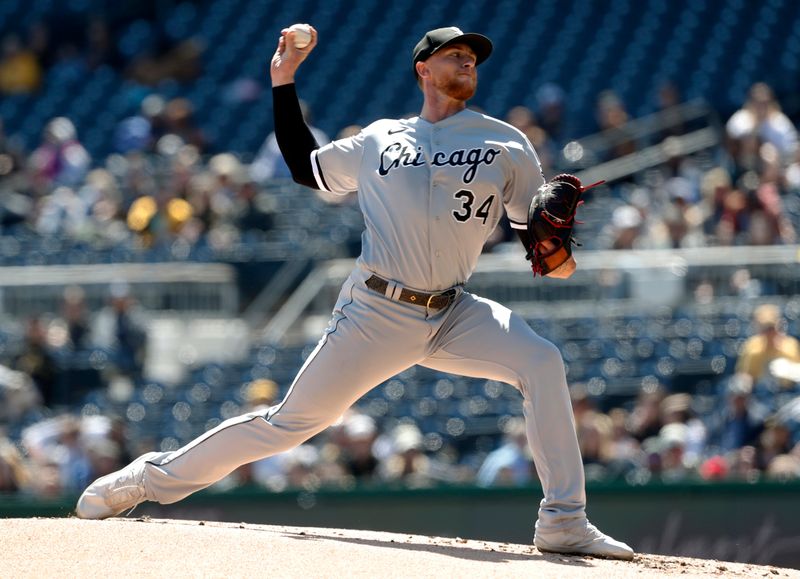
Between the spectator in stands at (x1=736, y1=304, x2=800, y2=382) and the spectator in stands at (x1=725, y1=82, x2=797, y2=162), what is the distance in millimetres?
2425

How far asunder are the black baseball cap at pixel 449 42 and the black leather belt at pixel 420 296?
0.75 m

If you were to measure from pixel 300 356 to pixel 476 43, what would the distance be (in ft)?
17.5

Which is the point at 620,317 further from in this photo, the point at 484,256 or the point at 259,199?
the point at 259,199

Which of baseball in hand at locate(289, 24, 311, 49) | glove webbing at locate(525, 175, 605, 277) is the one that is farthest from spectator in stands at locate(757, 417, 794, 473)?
baseball in hand at locate(289, 24, 311, 49)

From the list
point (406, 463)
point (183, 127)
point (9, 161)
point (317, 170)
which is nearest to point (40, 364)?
point (406, 463)

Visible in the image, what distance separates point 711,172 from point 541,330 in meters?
2.03

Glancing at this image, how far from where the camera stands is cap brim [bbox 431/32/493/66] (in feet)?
15.6

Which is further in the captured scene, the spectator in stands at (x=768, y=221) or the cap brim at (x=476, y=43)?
the spectator in stands at (x=768, y=221)

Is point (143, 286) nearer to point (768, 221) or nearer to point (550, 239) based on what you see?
point (768, 221)

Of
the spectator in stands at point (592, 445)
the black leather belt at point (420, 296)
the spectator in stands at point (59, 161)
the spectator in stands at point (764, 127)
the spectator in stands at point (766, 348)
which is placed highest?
the spectator in stands at point (764, 127)

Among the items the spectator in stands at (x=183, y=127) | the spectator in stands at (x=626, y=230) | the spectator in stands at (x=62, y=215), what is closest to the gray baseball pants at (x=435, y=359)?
the spectator in stands at (x=626, y=230)

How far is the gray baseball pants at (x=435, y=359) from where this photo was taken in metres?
4.73

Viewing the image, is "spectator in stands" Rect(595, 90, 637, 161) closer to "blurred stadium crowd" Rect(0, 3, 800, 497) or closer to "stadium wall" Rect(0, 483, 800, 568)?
"blurred stadium crowd" Rect(0, 3, 800, 497)

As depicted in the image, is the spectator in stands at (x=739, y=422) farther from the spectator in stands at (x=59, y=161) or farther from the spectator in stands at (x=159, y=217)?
the spectator in stands at (x=59, y=161)
